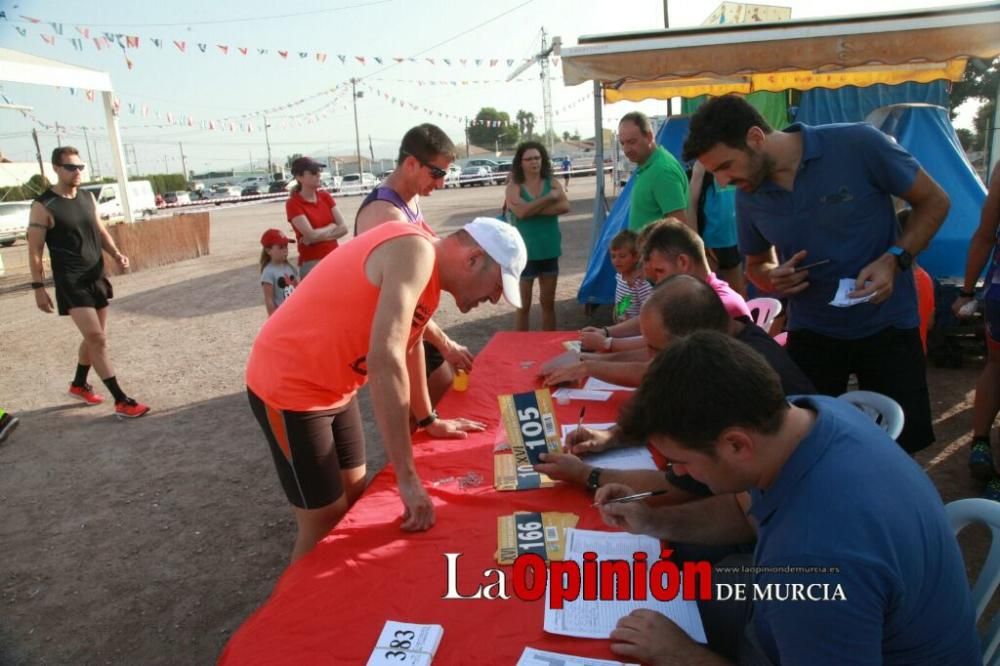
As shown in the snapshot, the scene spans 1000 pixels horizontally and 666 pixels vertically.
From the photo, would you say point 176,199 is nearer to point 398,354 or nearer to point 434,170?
point 434,170

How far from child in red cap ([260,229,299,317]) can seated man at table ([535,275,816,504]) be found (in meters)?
3.00

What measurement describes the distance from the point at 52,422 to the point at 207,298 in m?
3.96

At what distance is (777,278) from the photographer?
2104 millimetres

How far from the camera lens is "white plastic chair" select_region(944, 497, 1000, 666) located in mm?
1176

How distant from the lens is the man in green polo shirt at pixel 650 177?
151 inches

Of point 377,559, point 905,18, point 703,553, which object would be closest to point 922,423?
point 703,553

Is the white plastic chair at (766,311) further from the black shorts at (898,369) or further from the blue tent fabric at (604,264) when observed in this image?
the blue tent fabric at (604,264)

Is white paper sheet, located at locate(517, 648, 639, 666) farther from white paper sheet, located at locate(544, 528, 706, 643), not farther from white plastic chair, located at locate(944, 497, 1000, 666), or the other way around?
white plastic chair, located at locate(944, 497, 1000, 666)

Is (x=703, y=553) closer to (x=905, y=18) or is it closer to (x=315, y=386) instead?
(x=315, y=386)

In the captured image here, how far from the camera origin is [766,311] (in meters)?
3.26

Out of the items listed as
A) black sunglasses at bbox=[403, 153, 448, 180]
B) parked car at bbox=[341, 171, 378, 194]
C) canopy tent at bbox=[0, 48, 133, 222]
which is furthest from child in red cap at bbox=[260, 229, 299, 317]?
parked car at bbox=[341, 171, 378, 194]

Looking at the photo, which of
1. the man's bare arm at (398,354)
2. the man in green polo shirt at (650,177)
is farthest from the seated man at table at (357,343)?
the man in green polo shirt at (650,177)

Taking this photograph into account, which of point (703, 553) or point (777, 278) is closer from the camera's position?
point (703, 553)

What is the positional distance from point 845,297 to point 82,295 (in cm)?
420
